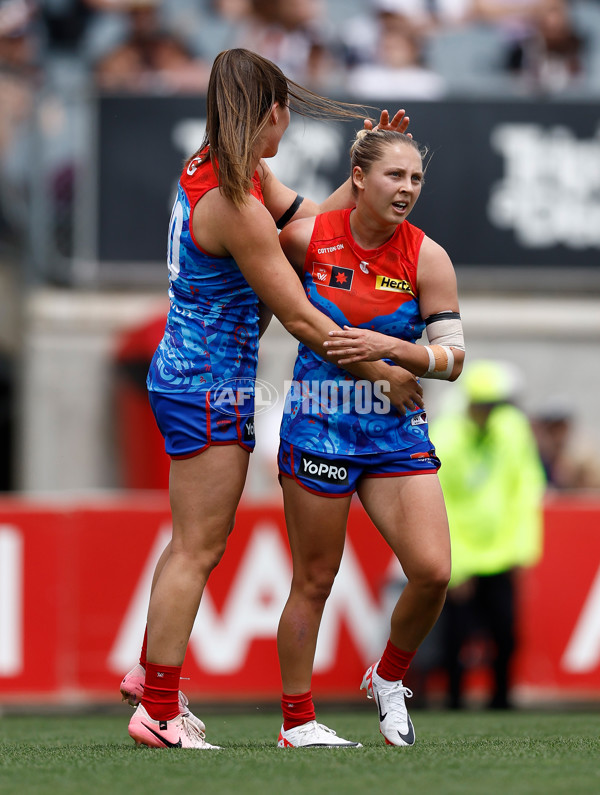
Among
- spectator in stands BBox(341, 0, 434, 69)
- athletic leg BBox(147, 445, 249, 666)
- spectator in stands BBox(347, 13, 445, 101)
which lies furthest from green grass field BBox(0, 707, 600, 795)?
spectator in stands BBox(341, 0, 434, 69)

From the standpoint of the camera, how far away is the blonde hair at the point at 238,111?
13.8 feet

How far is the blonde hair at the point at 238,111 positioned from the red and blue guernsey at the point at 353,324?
43cm

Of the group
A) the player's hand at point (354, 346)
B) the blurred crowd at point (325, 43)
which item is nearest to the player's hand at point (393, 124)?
the player's hand at point (354, 346)

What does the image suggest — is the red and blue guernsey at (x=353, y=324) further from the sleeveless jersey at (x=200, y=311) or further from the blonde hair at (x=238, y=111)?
the blonde hair at (x=238, y=111)

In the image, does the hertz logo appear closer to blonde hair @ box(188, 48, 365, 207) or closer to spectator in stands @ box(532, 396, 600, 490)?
blonde hair @ box(188, 48, 365, 207)

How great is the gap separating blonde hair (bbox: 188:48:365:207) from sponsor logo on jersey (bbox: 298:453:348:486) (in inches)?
34.6

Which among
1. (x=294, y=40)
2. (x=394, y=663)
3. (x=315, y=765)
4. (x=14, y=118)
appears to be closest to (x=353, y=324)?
(x=394, y=663)

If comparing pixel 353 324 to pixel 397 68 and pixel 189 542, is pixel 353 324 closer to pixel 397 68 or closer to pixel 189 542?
pixel 189 542

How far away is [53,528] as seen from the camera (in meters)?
8.06

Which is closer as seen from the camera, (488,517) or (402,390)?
(402,390)

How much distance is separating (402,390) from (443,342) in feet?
0.71

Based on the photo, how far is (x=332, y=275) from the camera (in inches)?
175

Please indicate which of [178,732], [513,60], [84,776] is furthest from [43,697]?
[513,60]

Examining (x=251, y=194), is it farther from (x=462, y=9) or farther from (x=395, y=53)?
(x=462, y=9)
